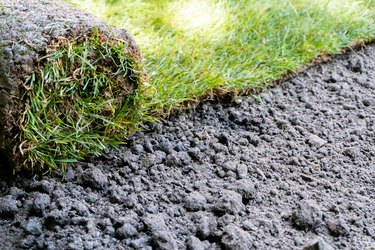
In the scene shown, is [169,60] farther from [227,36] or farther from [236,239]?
[236,239]

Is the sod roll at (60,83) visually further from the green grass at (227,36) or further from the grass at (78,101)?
the green grass at (227,36)

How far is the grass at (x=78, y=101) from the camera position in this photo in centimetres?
214

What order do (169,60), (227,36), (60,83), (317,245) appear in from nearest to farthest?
(317,245)
(60,83)
(169,60)
(227,36)

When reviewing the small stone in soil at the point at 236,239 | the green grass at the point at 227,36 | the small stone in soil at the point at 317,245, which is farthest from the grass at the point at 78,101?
the small stone in soil at the point at 317,245

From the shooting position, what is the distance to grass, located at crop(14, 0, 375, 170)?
2.20 m

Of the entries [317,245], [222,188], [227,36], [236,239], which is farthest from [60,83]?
[227,36]

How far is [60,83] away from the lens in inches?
Result: 86.3

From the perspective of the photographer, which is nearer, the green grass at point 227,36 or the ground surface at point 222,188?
the ground surface at point 222,188

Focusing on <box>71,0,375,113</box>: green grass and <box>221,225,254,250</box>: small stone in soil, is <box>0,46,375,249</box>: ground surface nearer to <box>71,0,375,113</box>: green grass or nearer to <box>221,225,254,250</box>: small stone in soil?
<box>221,225,254,250</box>: small stone in soil

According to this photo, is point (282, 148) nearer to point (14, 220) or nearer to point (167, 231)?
point (167, 231)

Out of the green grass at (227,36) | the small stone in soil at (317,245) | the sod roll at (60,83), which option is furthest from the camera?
the green grass at (227,36)

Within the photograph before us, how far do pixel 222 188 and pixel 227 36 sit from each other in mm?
1287

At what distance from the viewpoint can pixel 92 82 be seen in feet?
7.52

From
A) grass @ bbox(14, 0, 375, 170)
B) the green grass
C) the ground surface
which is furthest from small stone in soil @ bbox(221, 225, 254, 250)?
the green grass
